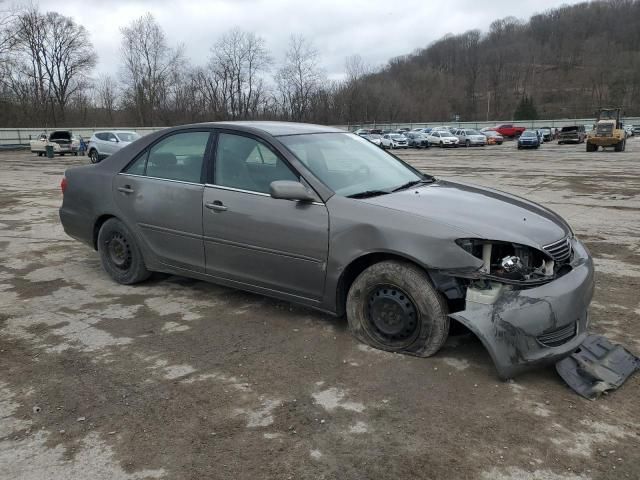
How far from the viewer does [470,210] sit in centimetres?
367

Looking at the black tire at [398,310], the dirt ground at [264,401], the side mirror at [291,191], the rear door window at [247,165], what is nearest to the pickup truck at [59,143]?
the dirt ground at [264,401]

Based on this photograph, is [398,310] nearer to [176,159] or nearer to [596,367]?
[596,367]

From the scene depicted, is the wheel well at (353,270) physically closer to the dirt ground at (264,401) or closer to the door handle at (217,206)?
the dirt ground at (264,401)

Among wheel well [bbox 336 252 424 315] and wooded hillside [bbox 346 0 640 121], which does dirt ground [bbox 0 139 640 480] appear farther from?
wooded hillside [bbox 346 0 640 121]

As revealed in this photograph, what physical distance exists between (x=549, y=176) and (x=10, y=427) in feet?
55.2

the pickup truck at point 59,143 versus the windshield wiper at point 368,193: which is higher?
the pickup truck at point 59,143

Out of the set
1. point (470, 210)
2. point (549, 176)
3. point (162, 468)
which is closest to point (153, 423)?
point (162, 468)

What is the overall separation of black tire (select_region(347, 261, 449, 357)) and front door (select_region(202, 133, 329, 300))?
0.36 meters

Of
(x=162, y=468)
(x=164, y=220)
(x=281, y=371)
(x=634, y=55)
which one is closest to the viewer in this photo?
(x=162, y=468)

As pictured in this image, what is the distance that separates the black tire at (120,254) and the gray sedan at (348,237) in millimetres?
15

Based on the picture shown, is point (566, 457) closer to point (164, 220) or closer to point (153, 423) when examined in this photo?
point (153, 423)

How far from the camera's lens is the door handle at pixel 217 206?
4.27 metres

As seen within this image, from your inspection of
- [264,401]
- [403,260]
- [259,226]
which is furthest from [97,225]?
[403,260]

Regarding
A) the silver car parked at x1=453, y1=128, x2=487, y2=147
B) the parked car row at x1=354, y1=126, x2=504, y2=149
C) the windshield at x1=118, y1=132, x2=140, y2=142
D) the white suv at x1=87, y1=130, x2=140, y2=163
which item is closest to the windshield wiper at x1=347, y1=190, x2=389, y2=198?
the white suv at x1=87, y1=130, x2=140, y2=163
